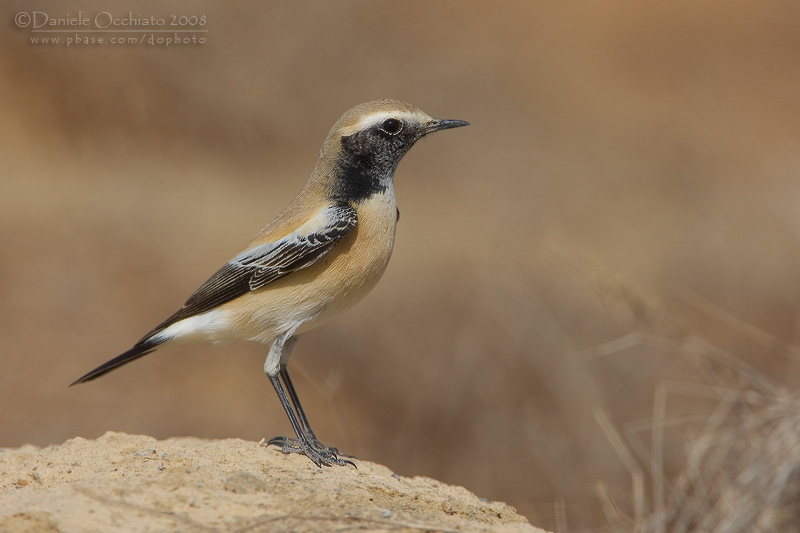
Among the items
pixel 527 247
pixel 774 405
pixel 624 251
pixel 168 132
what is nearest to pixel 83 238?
pixel 168 132

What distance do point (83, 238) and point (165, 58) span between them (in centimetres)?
448

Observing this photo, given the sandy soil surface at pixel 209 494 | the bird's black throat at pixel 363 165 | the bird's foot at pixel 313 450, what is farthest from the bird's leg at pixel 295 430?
the bird's black throat at pixel 363 165

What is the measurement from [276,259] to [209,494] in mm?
2252

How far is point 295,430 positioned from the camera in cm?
660

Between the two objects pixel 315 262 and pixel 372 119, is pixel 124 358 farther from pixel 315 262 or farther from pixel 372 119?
pixel 372 119

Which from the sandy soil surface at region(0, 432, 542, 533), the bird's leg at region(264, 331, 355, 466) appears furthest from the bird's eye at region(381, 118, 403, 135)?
the sandy soil surface at region(0, 432, 542, 533)

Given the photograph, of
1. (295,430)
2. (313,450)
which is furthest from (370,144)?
(313,450)

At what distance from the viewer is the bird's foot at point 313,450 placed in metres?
6.38

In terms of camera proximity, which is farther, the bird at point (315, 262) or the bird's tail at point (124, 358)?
the bird's tail at point (124, 358)

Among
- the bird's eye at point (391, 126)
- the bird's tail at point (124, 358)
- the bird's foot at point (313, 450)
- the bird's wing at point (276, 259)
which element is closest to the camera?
the bird's foot at point (313, 450)

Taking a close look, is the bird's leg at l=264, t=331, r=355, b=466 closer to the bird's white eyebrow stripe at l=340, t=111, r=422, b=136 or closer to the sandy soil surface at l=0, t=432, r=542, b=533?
the sandy soil surface at l=0, t=432, r=542, b=533

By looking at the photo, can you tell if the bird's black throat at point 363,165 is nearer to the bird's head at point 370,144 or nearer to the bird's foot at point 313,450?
the bird's head at point 370,144

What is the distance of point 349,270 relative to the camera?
21.6 ft

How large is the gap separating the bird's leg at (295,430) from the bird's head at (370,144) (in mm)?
1248
